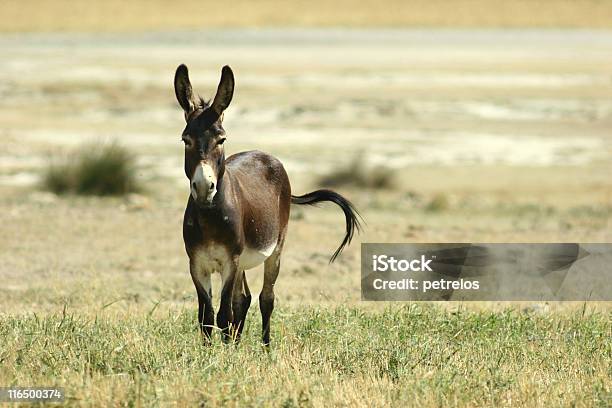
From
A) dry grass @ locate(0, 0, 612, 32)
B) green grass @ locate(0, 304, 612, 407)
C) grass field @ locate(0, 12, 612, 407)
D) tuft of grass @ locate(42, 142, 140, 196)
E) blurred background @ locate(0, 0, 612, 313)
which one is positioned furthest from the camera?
dry grass @ locate(0, 0, 612, 32)

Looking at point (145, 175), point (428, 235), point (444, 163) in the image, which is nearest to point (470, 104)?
point (444, 163)

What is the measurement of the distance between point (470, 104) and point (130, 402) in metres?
25.6

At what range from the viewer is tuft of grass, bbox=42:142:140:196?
1756 cm

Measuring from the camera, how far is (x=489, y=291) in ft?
35.9

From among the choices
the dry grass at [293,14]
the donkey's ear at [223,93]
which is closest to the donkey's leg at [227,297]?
the donkey's ear at [223,93]

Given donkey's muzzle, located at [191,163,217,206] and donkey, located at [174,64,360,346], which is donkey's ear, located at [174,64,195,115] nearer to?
donkey, located at [174,64,360,346]

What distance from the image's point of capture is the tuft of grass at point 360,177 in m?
20.4

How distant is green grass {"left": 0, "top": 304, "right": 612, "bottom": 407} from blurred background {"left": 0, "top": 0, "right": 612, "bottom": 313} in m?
0.87

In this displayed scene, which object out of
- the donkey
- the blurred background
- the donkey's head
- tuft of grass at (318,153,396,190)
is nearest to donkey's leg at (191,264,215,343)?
the donkey

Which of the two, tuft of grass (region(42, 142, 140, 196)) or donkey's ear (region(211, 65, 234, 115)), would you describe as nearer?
donkey's ear (region(211, 65, 234, 115))

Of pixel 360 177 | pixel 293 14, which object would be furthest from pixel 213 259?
pixel 293 14

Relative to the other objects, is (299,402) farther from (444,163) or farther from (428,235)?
(444,163)

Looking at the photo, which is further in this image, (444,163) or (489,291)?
(444,163)

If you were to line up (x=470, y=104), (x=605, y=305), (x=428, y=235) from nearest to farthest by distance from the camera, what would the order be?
(x=605, y=305) < (x=428, y=235) < (x=470, y=104)
